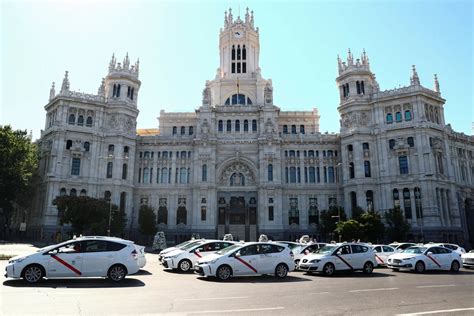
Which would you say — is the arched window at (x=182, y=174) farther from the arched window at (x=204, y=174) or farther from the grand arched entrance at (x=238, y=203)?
the grand arched entrance at (x=238, y=203)

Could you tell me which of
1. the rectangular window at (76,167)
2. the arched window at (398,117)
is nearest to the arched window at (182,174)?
the rectangular window at (76,167)

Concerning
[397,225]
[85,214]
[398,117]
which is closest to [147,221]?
[85,214]

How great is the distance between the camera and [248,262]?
17.7m

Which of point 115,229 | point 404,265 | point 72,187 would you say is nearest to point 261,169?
point 115,229

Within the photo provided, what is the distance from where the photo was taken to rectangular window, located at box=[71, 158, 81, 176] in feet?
187

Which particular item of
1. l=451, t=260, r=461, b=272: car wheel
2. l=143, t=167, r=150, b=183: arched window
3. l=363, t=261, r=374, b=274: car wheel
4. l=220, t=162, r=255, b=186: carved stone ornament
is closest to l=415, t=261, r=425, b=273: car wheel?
l=451, t=260, r=461, b=272: car wheel

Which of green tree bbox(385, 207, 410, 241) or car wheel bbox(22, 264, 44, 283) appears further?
green tree bbox(385, 207, 410, 241)

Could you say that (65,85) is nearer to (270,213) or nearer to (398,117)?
(270,213)

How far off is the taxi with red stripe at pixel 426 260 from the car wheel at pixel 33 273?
2014cm

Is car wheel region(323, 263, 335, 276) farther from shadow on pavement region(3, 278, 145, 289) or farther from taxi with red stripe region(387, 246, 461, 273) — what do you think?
shadow on pavement region(3, 278, 145, 289)

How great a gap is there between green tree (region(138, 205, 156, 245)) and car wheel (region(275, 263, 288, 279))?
40551 millimetres

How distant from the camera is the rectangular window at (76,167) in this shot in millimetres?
57062

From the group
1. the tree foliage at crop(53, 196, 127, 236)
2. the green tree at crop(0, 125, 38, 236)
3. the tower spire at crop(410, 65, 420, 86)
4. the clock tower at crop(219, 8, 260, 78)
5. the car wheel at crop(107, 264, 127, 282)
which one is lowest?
the car wheel at crop(107, 264, 127, 282)

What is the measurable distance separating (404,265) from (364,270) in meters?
3.01
